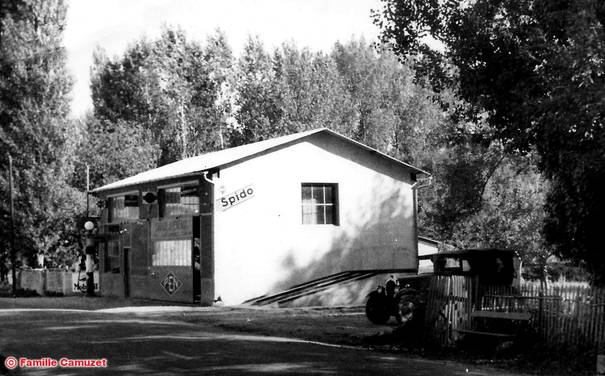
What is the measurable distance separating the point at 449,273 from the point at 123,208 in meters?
20.5

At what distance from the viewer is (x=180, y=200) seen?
32.6 meters

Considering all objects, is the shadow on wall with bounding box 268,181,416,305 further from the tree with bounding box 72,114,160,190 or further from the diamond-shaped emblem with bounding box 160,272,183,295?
the tree with bounding box 72,114,160,190

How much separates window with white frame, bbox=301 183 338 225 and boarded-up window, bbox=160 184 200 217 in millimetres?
4223

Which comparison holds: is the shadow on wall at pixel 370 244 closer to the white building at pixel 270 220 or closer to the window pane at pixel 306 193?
the white building at pixel 270 220

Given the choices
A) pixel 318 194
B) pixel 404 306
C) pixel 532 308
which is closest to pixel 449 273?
pixel 404 306

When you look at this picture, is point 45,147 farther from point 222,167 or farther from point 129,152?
point 222,167

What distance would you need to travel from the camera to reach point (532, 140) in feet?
65.6

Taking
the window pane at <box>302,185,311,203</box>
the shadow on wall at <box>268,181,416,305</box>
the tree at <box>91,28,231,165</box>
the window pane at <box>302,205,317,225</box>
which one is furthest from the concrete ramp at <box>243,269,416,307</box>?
the tree at <box>91,28,231,165</box>

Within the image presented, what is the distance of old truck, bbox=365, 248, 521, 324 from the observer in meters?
21.0

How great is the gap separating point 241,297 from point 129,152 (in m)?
29.7

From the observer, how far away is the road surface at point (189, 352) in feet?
41.0

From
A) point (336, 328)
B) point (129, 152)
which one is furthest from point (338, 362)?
point (129, 152)

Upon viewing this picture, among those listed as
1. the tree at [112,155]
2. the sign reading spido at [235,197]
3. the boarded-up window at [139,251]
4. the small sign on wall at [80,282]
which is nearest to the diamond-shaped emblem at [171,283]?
the boarded-up window at [139,251]

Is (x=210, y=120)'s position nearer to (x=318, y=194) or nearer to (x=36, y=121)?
(x=36, y=121)
